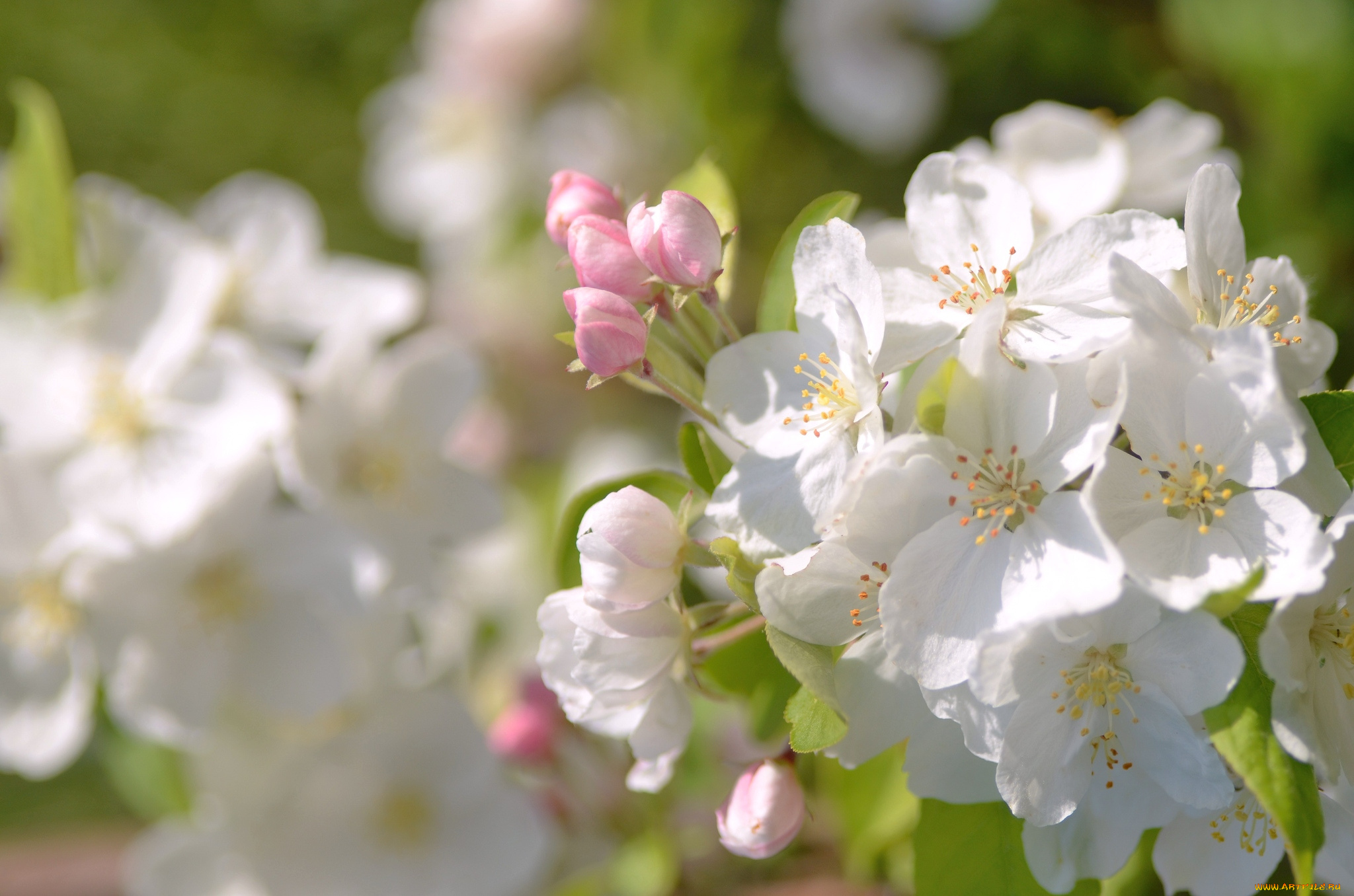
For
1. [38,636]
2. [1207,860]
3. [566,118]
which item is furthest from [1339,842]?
[566,118]

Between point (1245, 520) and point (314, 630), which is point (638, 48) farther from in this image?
point (1245, 520)

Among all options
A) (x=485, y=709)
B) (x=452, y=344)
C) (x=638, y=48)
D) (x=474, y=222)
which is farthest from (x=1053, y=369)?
(x=474, y=222)

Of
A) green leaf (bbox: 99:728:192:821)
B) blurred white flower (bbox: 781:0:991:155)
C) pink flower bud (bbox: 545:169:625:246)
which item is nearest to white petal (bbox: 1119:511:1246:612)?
pink flower bud (bbox: 545:169:625:246)

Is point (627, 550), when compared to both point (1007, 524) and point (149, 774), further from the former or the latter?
point (149, 774)

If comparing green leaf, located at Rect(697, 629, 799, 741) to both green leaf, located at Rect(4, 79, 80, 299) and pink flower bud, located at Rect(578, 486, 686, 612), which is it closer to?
pink flower bud, located at Rect(578, 486, 686, 612)

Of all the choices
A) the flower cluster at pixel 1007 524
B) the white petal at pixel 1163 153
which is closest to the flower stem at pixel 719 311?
the flower cluster at pixel 1007 524

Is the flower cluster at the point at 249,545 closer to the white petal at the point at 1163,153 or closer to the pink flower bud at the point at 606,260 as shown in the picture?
the pink flower bud at the point at 606,260
